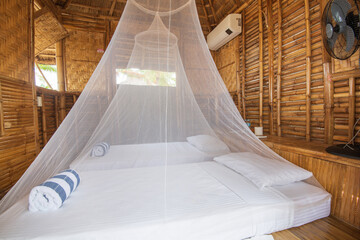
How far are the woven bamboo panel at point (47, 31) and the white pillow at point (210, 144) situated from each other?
3961mm

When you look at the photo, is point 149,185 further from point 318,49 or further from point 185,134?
point 318,49

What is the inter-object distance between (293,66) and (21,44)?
13.7 feet

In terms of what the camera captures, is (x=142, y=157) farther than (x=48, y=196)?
Yes

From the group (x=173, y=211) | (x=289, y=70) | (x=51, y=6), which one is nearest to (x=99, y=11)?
(x=51, y=6)

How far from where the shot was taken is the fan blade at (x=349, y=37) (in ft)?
4.59

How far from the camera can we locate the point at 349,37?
1.42 metres

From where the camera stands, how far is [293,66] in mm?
2416

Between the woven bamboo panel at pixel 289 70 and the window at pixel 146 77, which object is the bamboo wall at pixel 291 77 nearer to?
the woven bamboo panel at pixel 289 70

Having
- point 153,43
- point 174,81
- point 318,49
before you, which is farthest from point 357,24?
point 153,43

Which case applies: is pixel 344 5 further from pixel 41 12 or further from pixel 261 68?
pixel 41 12

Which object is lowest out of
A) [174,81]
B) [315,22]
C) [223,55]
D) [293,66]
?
[174,81]

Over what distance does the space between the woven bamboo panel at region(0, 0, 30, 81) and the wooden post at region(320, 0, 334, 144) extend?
13.3 ft

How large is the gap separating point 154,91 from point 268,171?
174 centimetres

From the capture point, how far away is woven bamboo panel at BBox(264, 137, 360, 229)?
1.26 m
